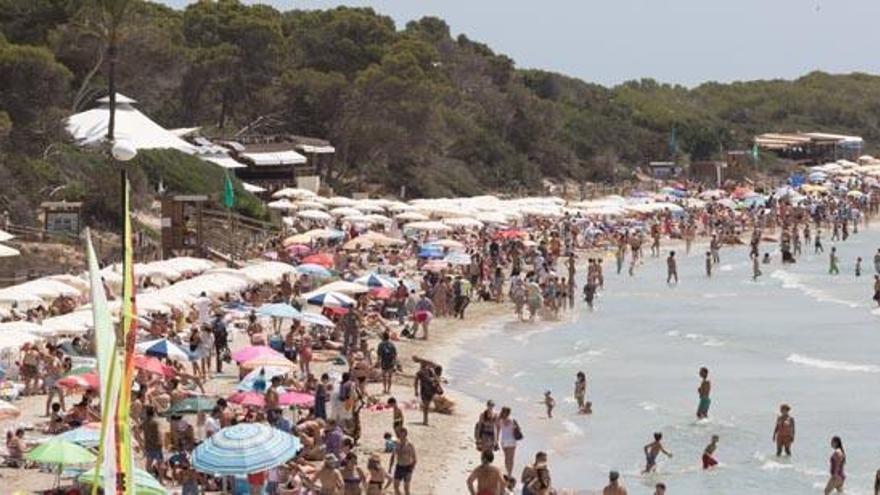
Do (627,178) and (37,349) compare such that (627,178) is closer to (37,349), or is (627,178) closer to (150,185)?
(150,185)

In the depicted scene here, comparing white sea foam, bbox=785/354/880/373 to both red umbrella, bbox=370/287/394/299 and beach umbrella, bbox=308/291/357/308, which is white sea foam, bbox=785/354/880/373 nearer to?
red umbrella, bbox=370/287/394/299

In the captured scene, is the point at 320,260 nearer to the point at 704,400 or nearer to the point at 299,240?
the point at 299,240

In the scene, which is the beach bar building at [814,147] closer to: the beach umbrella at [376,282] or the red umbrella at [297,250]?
the red umbrella at [297,250]

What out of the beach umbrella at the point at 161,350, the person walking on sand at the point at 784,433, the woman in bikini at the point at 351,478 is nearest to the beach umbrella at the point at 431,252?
the beach umbrella at the point at 161,350

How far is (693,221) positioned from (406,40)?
15451 mm

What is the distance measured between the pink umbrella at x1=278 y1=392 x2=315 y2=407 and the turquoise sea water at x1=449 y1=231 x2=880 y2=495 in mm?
2864

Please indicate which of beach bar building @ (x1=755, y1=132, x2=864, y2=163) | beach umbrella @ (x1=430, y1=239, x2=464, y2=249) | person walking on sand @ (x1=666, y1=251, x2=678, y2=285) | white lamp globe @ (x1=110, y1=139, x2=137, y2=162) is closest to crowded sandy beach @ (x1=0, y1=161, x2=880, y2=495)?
person walking on sand @ (x1=666, y1=251, x2=678, y2=285)

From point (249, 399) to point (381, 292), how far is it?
38.6 ft

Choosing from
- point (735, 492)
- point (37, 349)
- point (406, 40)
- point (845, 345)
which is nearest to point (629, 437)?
point (735, 492)

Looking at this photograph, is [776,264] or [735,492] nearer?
[735,492]

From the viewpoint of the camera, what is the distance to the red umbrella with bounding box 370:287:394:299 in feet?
96.9

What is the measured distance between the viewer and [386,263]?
3853cm

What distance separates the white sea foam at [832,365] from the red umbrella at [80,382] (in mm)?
16469

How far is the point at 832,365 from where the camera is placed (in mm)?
30156
